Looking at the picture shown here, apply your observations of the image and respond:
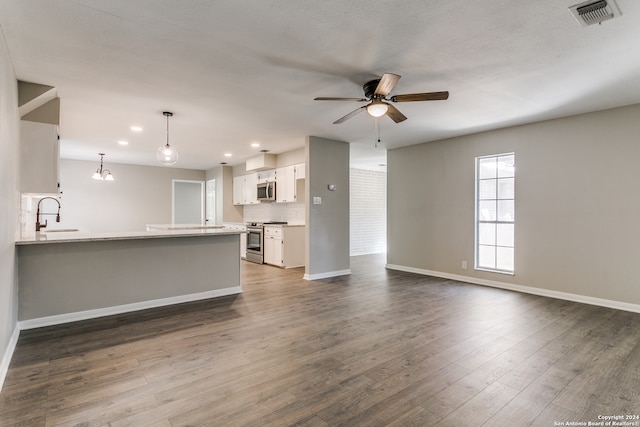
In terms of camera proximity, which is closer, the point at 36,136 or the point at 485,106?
the point at 36,136

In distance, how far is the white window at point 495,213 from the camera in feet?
16.8

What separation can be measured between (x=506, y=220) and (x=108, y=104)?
6006 millimetres

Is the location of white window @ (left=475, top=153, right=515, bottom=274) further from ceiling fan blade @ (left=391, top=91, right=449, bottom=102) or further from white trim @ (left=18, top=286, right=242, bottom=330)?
white trim @ (left=18, top=286, right=242, bottom=330)

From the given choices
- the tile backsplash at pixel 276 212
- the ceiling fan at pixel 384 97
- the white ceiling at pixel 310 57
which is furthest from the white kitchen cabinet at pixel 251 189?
the ceiling fan at pixel 384 97

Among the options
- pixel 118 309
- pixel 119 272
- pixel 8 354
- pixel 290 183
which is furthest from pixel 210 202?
pixel 8 354

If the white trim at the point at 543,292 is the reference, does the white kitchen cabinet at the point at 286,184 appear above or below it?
above

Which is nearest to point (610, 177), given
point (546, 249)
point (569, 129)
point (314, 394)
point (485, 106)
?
point (569, 129)

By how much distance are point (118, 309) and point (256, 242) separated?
386 cm

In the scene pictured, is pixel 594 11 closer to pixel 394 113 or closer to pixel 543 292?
pixel 394 113

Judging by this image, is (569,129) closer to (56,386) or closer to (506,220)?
(506,220)

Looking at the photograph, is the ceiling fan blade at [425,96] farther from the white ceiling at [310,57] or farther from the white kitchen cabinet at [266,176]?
the white kitchen cabinet at [266,176]

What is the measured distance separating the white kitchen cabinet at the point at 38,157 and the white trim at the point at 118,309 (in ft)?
4.54

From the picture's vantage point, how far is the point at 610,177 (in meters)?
4.07

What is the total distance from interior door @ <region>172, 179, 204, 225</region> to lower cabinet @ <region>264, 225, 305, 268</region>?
4.80 metres
